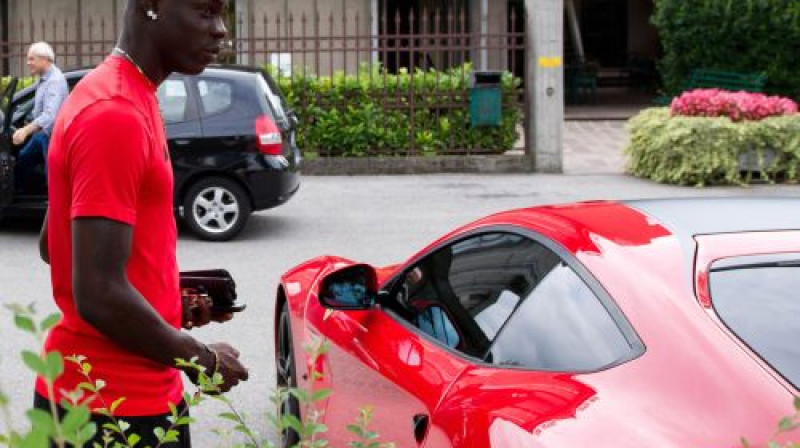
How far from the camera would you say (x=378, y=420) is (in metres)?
4.38

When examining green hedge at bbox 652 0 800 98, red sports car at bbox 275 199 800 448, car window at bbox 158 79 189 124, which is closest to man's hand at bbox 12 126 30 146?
car window at bbox 158 79 189 124

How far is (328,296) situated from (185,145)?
25.6 feet

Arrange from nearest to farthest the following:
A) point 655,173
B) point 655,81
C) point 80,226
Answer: point 80,226 → point 655,173 → point 655,81

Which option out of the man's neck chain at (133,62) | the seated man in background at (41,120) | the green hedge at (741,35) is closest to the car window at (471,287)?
the man's neck chain at (133,62)

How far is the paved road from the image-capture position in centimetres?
837

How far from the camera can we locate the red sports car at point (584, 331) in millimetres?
3244

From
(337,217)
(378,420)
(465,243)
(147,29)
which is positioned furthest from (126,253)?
(337,217)

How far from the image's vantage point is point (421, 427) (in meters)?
3.99

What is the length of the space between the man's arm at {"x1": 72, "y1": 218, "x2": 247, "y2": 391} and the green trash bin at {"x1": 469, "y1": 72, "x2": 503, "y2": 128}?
14593mm

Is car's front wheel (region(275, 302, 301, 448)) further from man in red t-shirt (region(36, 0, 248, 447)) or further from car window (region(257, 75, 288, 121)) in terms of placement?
car window (region(257, 75, 288, 121))

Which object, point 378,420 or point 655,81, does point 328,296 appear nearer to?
point 378,420

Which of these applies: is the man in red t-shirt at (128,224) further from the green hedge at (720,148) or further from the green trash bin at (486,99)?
the green trash bin at (486,99)

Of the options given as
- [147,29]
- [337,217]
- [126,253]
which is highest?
[147,29]

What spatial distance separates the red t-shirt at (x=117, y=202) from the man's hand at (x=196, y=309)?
0.84 feet
